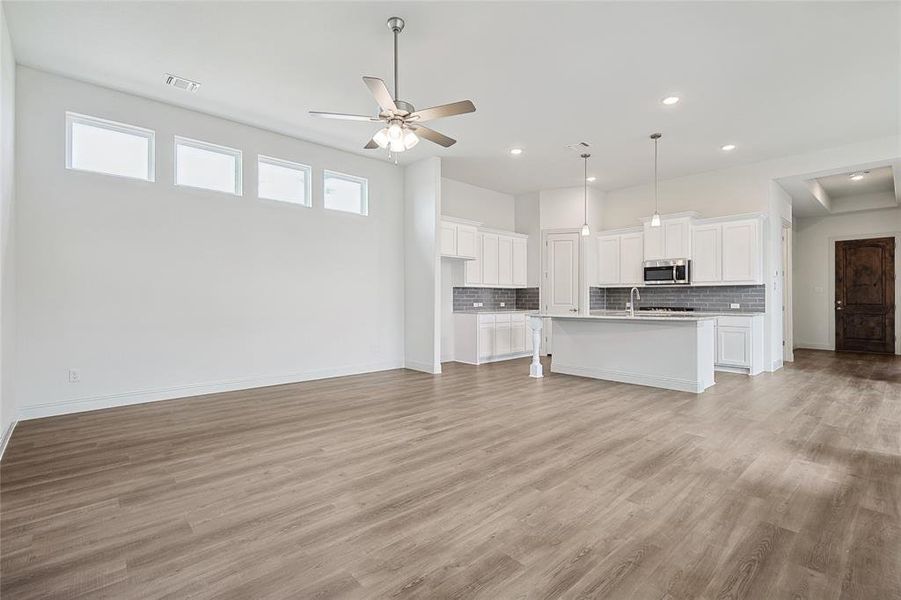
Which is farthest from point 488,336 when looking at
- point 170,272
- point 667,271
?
point 170,272

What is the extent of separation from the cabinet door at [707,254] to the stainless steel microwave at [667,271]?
0.37 feet

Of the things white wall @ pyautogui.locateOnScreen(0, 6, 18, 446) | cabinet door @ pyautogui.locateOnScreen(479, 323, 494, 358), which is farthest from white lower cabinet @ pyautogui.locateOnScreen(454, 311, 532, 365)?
white wall @ pyautogui.locateOnScreen(0, 6, 18, 446)

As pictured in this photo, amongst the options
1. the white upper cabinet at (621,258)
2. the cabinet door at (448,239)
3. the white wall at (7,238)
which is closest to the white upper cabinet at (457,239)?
the cabinet door at (448,239)

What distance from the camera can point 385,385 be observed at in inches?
230

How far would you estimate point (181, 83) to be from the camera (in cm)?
446

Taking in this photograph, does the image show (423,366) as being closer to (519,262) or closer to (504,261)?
(504,261)

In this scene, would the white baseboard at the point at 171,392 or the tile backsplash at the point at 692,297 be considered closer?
the white baseboard at the point at 171,392

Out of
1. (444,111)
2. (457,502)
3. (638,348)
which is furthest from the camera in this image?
(638,348)

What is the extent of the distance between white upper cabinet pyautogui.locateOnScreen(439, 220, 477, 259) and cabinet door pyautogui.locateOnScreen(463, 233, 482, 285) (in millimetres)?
113

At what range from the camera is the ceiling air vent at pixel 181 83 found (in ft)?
14.2

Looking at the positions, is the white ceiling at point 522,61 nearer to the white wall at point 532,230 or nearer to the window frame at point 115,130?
the window frame at point 115,130

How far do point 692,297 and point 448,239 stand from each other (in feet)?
14.5

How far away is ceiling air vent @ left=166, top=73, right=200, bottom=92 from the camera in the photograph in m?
4.34

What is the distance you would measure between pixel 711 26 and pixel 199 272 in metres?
5.63
